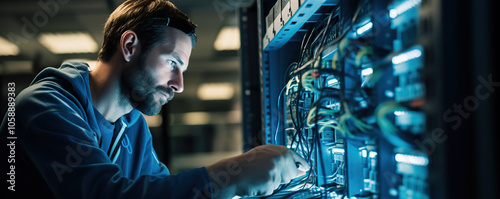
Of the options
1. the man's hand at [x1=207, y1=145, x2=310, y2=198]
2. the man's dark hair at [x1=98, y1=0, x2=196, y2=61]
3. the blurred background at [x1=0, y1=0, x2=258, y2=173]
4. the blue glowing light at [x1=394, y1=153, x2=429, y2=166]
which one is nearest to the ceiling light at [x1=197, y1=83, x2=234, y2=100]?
the blurred background at [x1=0, y1=0, x2=258, y2=173]

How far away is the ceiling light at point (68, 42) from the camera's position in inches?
132

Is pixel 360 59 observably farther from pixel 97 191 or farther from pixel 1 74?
pixel 1 74

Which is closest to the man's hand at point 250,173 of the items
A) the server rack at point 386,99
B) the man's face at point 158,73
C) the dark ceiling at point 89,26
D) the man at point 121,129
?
Answer: the man at point 121,129

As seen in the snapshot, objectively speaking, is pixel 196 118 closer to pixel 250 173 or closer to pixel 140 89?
pixel 140 89

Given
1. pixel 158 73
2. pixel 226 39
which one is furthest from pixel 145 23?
pixel 226 39

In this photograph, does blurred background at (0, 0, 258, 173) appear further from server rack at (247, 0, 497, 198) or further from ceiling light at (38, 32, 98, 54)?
server rack at (247, 0, 497, 198)

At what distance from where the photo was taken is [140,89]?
3.43 feet

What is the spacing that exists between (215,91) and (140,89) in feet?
11.7

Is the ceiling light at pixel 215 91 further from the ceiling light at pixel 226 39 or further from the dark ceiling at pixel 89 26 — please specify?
the ceiling light at pixel 226 39

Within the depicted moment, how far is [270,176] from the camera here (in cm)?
66

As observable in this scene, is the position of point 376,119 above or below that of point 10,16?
below

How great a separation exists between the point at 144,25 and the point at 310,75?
0.65 metres

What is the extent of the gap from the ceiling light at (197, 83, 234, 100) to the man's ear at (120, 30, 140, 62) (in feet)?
11.0

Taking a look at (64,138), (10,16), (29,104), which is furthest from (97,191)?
(10,16)
